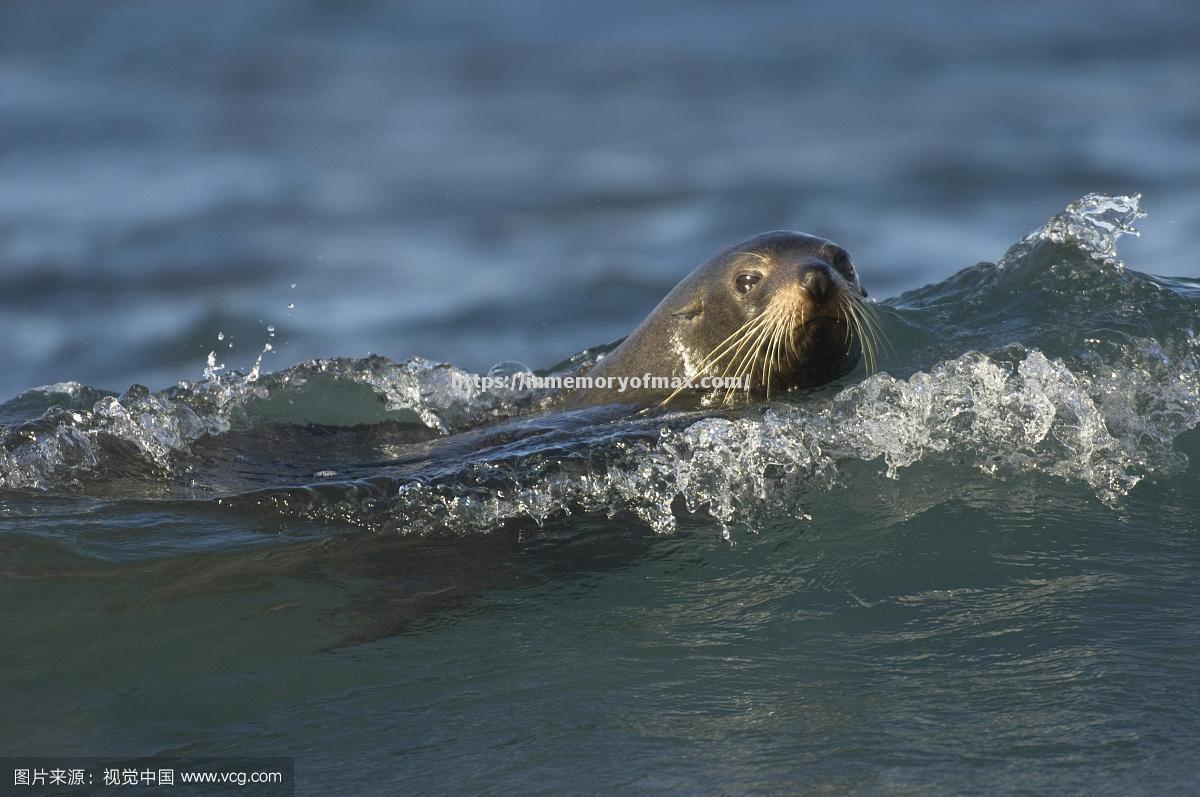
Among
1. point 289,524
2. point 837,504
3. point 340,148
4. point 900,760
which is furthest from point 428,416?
point 340,148

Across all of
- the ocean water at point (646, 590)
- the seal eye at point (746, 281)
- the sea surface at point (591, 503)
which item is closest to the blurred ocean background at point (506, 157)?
the sea surface at point (591, 503)

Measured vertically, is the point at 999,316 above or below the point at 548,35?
below

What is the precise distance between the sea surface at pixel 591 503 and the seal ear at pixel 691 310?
0.80m

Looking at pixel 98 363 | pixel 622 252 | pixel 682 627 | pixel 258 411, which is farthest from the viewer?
pixel 622 252

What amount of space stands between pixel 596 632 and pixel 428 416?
12.0 feet

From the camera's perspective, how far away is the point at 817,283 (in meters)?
6.62

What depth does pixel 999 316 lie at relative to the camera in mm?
8578

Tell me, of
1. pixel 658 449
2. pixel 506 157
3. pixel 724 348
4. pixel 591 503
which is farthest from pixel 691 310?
pixel 506 157

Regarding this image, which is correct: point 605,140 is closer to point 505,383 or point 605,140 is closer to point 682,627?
point 505,383

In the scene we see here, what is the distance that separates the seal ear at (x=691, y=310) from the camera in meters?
7.29

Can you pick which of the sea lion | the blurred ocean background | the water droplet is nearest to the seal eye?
the sea lion

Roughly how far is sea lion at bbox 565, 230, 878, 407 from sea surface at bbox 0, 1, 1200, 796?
0.24 metres

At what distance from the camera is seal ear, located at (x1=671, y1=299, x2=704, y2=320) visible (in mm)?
7293

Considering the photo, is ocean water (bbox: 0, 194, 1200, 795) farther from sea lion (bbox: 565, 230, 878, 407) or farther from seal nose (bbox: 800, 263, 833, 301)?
seal nose (bbox: 800, 263, 833, 301)
